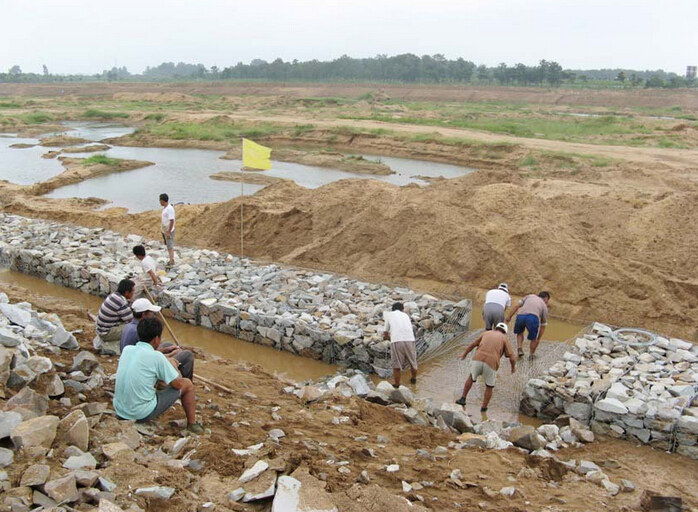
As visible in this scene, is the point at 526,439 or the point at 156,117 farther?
the point at 156,117

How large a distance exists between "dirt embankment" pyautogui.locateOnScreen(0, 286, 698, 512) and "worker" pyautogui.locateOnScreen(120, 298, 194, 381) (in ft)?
1.34

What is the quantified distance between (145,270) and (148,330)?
5037mm

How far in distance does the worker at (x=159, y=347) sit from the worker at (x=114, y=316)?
2.08 ft

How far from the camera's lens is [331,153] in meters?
31.1

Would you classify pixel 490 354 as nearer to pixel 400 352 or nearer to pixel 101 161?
pixel 400 352

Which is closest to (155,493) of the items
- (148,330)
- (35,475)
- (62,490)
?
(62,490)

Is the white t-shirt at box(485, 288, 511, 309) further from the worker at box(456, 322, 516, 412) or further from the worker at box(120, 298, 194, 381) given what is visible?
the worker at box(120, 298, 194, 381)

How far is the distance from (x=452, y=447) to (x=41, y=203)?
1787 centimetres

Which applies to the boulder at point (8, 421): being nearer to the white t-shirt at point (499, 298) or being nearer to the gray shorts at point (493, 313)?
the gray shorts at point (493, 313)

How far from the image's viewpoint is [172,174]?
27.1m

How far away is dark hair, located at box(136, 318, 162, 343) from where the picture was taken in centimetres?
511

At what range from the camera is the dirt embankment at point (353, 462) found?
4.44m

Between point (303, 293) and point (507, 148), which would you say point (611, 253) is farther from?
point (507, 148)

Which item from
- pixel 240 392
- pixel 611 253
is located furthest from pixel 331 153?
pixel 240 392
